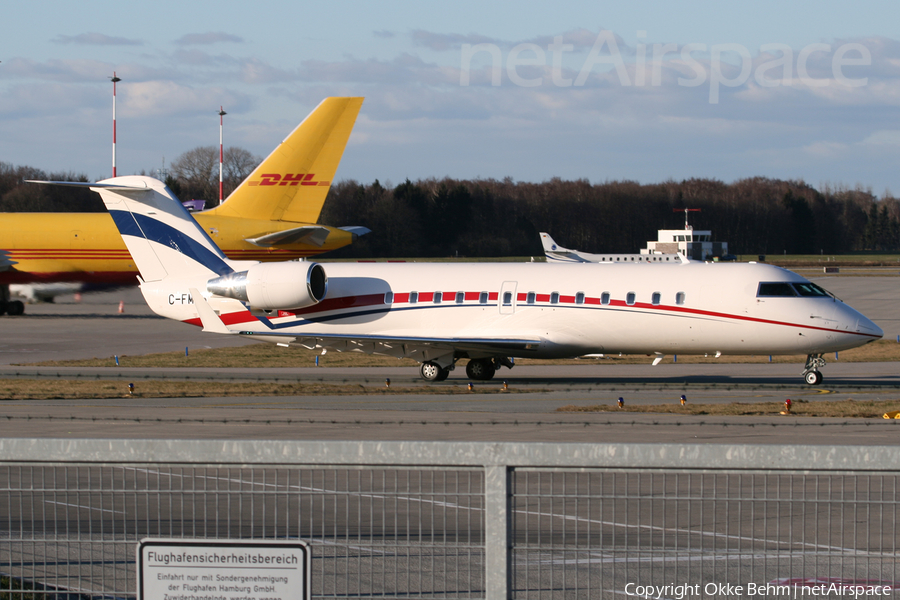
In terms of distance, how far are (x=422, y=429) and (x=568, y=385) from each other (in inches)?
315

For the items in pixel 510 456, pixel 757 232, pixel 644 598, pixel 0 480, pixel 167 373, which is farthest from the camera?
pixel 757 232

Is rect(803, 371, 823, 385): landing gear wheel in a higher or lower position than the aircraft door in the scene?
lower

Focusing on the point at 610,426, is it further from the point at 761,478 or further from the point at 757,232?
the point at 757,232

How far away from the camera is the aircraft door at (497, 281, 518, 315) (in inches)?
922

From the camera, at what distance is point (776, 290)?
22.4 m

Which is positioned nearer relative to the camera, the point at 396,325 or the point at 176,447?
the point at 176,447

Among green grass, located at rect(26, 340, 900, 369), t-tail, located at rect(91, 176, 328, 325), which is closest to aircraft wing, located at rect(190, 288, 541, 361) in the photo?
t-tail, located at rect(91, 176, 328, 325)

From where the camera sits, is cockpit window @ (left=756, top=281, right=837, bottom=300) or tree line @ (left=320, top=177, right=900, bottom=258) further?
tree line @ (left=320, top=177, right=900, bottom=258)

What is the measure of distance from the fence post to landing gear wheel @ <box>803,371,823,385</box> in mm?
19309

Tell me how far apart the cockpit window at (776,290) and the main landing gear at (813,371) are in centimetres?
172

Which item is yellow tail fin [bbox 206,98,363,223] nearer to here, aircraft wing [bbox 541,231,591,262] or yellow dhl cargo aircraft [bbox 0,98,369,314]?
yellow dhl cargo aircraft [bbox 0,98,369,314]

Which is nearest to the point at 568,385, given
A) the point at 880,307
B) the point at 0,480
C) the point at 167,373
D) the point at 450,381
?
the point at 450,381

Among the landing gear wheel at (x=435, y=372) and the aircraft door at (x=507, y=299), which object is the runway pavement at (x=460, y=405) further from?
the aircraft door at (x=507, y=299)

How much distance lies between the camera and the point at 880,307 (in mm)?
49500
